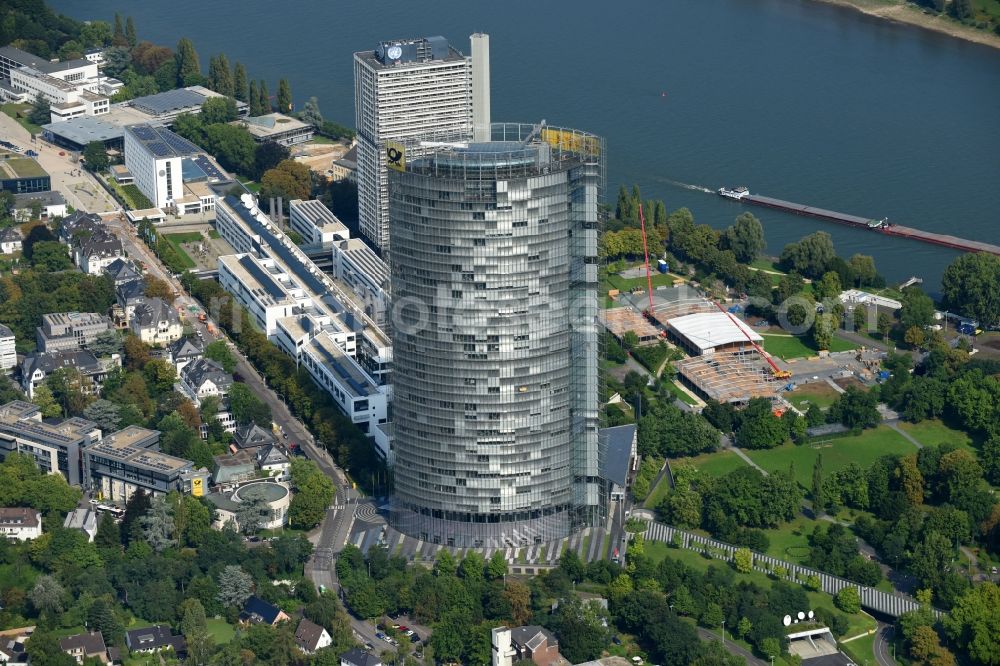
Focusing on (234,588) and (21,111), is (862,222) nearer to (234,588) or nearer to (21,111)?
(234,588)

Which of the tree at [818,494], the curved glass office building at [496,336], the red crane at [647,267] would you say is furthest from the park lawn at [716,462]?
the red crane at [647,267]

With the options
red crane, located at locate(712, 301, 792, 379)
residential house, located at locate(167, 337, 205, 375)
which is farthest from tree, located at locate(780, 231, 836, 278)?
residential house, located at locate(167, 337, 205, 375)

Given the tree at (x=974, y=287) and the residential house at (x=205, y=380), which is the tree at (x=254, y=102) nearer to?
the residential house at (x=205, y=380)

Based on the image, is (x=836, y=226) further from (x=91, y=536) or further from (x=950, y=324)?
(x=91, y=536)

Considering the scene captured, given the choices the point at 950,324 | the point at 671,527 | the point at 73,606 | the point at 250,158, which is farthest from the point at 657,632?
the point at 250,158

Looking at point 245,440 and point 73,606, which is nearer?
point 73,606

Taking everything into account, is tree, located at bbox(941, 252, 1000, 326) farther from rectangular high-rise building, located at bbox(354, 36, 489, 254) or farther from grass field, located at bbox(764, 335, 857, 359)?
rectangular high-rise building, located at bbox(354, 36, 489, 254)
